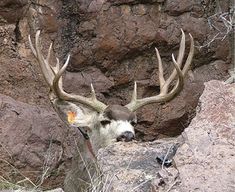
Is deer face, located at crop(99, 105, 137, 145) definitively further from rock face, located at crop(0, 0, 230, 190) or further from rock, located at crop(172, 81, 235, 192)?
rock, located at crop(172, 81, 235, 192)

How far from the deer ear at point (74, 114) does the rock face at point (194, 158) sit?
1.48m

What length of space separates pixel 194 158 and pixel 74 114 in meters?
2.78

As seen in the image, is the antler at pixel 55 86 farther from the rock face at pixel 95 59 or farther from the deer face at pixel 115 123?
the rock face at pixel 95 59

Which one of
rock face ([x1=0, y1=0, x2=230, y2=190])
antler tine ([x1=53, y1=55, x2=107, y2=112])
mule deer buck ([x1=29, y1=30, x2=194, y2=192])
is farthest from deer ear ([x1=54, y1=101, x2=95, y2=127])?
rock face ([x1=0, y1=0, x2=230, y2=190])

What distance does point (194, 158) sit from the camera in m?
4.25

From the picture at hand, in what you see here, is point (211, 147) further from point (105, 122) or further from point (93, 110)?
point (93, 110)

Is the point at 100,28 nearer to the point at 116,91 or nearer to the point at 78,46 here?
the point at 78,46

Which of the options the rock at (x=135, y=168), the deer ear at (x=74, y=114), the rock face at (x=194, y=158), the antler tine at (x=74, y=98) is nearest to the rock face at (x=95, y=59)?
the deer ear at (x=74, y=114)

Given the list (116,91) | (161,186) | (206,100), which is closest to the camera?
(161,186)

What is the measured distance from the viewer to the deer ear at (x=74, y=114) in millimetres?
6797

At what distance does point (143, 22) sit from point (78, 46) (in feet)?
3.14

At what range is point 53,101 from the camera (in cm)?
677

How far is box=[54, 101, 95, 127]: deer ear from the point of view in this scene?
6.80m

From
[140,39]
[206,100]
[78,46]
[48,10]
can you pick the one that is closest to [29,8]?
[48,10]
